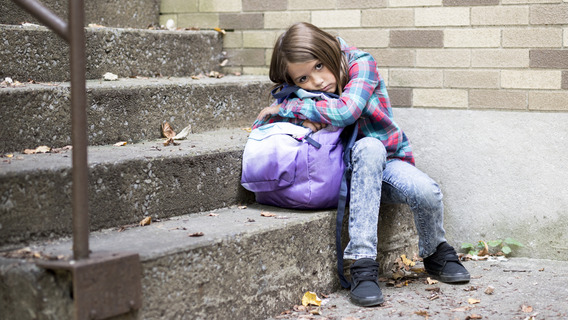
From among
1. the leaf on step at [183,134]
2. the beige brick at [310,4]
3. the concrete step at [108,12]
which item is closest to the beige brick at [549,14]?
the beige brick at [310,4]

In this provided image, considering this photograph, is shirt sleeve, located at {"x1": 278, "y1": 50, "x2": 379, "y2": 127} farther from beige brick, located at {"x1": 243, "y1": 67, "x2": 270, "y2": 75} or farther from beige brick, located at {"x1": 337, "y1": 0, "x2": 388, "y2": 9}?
beige brick, located at {"x1": 243, "y1": 67, "x2": 270, "y2": 75}

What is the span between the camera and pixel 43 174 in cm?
245

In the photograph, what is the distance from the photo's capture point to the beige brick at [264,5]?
13.8 ft

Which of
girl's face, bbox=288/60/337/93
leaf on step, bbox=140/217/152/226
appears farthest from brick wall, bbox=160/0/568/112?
leaf on step, bbox=140/217/152/226

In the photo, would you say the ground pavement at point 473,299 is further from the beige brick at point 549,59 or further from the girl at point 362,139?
the beige brick at point 549,59

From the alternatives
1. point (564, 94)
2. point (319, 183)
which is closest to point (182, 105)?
point (319, 183)

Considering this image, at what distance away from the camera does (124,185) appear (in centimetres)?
272

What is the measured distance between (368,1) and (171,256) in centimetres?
220

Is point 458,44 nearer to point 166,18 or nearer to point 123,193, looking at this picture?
point 166,18

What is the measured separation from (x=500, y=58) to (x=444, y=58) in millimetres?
293

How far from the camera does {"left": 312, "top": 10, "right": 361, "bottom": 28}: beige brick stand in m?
4.00

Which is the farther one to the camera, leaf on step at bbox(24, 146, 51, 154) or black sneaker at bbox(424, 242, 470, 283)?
black sneaker at bbox(424, 242, 470, 283)

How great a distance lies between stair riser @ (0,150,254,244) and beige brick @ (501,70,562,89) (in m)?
1.53

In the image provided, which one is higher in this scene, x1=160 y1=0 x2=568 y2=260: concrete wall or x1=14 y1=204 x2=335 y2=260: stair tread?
x1=160 y1=0 x2=568 y2=260: concrete wall
